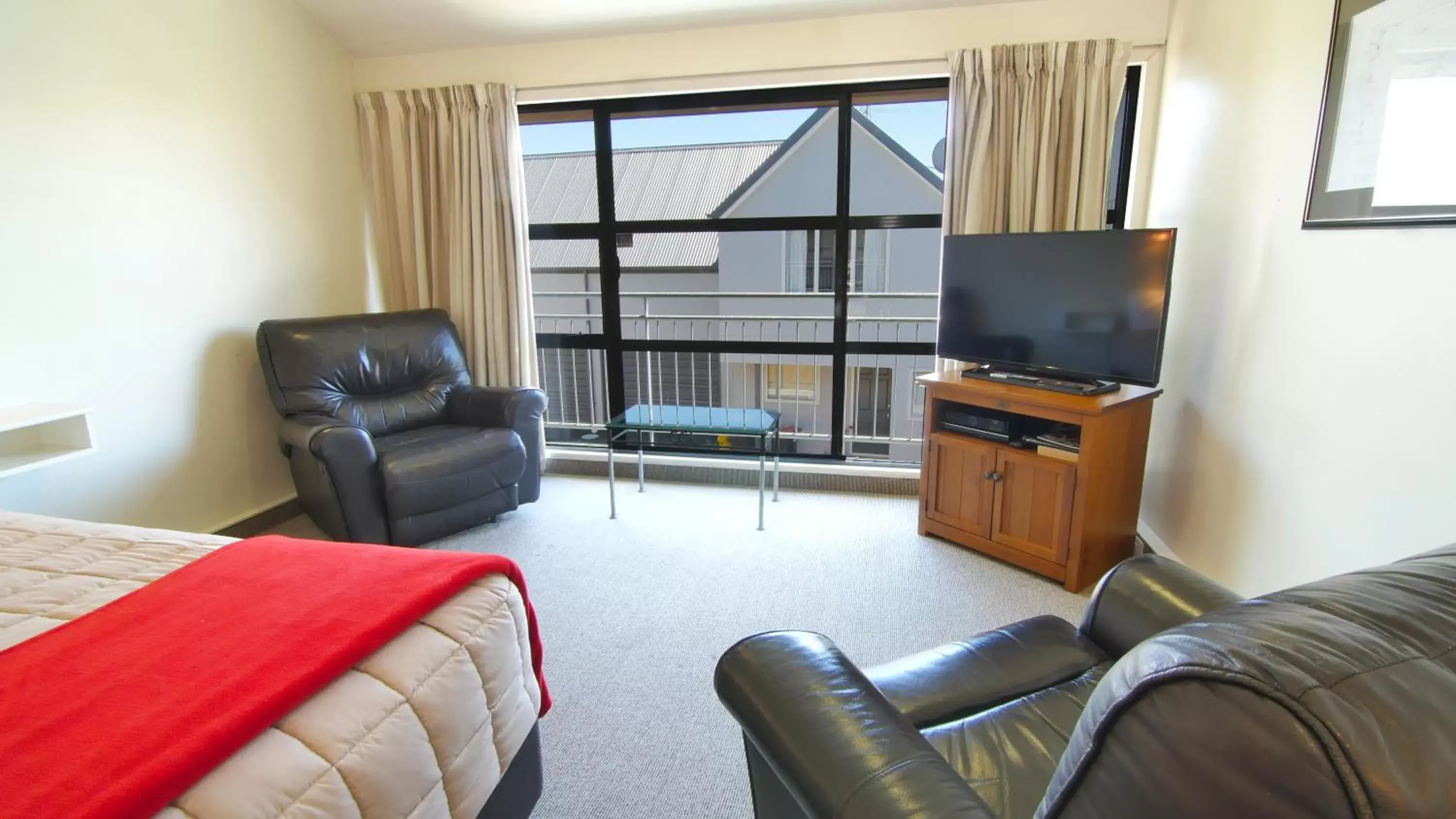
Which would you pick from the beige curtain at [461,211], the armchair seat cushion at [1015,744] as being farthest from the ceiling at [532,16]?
the armchair seat cushion at [1015,744]

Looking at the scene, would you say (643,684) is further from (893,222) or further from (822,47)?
(822,47)

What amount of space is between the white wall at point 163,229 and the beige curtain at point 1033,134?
330cm

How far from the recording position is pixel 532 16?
10.9 ft

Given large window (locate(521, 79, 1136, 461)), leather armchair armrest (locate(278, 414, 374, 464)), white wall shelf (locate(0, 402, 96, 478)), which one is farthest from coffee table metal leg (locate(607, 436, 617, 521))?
white wall shelf (locate(0, 402, 96, 478))

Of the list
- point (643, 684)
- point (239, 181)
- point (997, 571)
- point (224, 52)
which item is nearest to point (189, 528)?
point (239, 181)

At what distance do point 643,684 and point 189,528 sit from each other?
94.1 inches

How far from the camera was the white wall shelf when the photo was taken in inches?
86.4

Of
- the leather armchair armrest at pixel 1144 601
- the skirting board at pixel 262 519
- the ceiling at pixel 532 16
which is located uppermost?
the ceiling at pixel 532 16

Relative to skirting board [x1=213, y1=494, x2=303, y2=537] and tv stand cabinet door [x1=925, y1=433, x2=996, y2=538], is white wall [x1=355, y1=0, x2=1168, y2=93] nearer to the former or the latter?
tv stand cabinet door [x1=925, y1=433, x2=996, y2=538]

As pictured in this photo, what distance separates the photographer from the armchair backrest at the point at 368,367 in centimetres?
307

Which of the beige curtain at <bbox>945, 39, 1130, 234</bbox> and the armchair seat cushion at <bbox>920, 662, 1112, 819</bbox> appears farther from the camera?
the beige curtain at <bbox>945, 39, 1130, 234</bbox>

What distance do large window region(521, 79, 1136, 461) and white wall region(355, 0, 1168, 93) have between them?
18cm

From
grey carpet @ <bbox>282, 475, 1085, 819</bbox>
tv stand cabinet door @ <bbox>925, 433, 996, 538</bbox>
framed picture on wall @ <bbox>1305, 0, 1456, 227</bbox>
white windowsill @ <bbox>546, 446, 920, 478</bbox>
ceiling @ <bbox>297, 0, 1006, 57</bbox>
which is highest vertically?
ceiling @ <bbox>297, 0, 1006, 57</bbox>

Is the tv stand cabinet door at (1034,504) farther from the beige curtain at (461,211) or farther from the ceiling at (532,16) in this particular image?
the beige curtain at (461,211)
